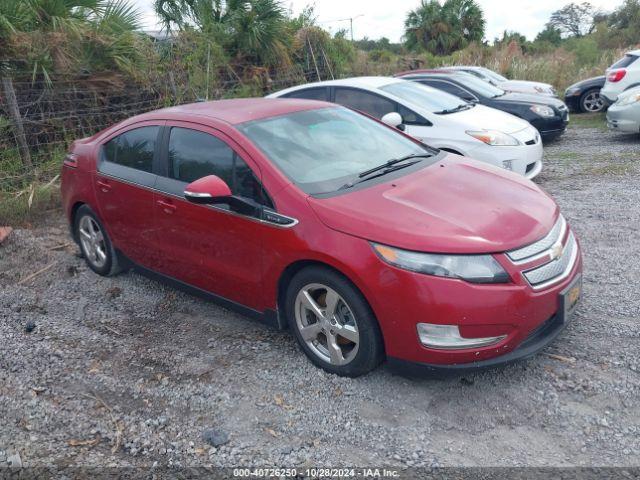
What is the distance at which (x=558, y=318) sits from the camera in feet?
11.5

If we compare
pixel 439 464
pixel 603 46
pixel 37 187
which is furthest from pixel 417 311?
pixel 603 46

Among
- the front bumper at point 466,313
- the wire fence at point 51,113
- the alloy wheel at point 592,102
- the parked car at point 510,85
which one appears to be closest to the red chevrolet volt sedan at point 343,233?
the front bumper at point 466,313

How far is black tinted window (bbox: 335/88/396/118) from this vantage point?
25.9 ft

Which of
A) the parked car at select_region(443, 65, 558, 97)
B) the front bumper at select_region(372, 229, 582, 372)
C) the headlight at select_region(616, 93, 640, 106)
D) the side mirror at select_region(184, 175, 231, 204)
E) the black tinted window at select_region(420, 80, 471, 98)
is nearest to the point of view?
the front bumper at select_region(372, 229, 582, 372)

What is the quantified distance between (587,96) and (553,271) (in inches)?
489

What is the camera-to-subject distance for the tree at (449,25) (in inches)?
1226

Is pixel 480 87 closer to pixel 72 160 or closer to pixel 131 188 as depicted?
pixel 72 160

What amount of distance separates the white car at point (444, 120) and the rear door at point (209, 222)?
277cm

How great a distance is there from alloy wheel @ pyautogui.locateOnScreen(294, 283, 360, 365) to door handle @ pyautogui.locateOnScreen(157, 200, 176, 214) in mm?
1263

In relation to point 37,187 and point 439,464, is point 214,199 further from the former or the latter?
point 37,187

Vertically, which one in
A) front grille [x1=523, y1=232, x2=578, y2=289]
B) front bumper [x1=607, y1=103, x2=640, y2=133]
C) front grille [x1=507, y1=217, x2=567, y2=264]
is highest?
front grille [x1=507, y1=217, x2=567, y2=264]

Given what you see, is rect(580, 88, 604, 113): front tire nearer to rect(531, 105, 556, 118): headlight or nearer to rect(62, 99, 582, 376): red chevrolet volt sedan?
rect(531, 105, 556, 118): headlight

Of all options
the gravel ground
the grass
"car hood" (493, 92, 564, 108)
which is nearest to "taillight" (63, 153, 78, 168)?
the gravel ground

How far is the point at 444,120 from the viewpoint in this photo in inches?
298
